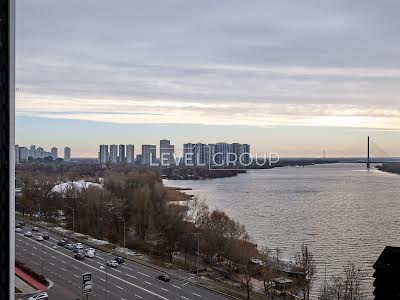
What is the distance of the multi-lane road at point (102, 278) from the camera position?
5484 mm

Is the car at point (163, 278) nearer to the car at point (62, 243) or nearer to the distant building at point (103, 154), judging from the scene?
the car at point (62, 243)

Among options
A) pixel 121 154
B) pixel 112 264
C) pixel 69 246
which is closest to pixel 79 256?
pixel 112 264

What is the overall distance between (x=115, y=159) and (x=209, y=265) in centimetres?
3261

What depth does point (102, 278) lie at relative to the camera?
6227mm

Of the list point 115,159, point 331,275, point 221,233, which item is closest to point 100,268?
point 221,233

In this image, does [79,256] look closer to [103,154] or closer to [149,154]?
[149,154]

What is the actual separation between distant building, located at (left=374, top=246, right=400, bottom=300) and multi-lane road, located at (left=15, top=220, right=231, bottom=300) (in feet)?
14.9

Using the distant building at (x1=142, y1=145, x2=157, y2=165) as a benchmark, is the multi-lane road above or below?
below

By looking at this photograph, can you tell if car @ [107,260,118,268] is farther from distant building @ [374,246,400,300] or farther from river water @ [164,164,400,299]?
distant building @ [374,246,400,300]

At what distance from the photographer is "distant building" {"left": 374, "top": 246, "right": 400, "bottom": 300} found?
3.36 ft

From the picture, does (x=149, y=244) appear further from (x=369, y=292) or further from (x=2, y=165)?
(x=2, y=165)

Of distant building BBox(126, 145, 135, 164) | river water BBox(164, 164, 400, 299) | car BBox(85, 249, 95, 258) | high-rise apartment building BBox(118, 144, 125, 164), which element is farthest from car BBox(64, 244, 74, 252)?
high-rise apartment building BBox(118, 144, 125, 164)

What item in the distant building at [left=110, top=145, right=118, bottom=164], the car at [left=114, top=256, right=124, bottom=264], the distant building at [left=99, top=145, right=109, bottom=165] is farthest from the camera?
the distant building at [left=99, top=145, right=109, bottom=165]

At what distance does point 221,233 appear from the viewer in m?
7.84
